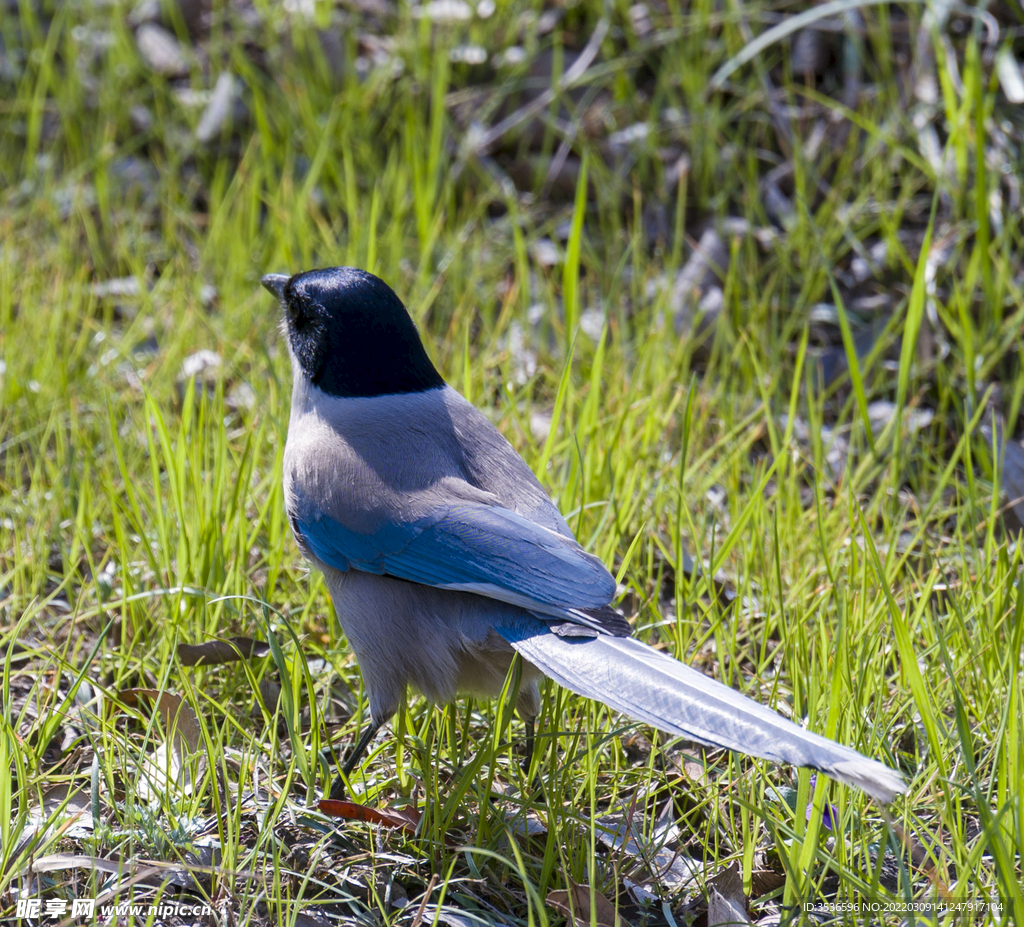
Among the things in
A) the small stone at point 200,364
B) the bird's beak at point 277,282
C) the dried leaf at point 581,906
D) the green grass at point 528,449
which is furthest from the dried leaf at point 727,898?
the small stone at point 200,364

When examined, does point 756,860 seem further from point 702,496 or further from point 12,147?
point 12,147

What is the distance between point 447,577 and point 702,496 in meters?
1.27

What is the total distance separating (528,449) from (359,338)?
2.47 feet

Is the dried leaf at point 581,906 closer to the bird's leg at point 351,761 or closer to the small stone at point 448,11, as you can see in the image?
the bird's leg at point 351,761

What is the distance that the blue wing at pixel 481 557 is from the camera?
7.15 ft

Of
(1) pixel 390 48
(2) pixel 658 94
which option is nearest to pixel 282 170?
(1) pixel 390 48

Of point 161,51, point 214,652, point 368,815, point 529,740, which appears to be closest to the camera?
point 368,815

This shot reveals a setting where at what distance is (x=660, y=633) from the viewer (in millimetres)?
2857

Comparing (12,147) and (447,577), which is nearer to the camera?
(447,577)

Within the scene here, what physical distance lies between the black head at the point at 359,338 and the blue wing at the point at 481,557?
1.57 ft

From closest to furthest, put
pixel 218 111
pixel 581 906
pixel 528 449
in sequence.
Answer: pixel 581 906
pixel 528 449
pixel 218 111

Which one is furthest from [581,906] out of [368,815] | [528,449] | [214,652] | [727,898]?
[528,449]

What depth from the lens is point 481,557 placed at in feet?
7.49

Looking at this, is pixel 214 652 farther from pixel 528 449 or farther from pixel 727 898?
pixel 727 898
